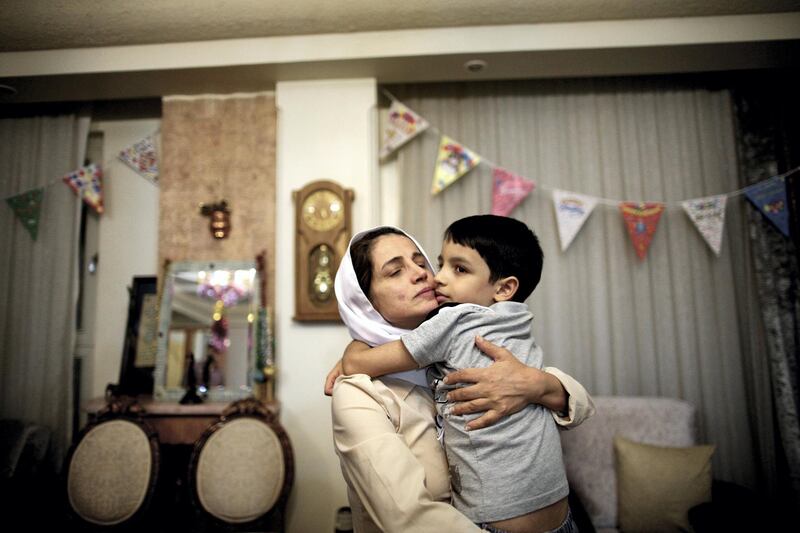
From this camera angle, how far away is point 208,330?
2848 mm

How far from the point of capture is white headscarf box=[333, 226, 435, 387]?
1380 millimetres

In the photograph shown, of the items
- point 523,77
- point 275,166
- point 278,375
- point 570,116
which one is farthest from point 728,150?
→ point 278,375

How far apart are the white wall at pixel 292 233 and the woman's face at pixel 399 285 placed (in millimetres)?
1502

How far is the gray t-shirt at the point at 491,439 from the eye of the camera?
1.14m

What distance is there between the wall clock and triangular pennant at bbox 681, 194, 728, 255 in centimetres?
202

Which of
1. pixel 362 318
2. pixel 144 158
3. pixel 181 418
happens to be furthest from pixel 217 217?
pixel 362 318

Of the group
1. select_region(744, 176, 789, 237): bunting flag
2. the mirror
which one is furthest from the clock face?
select_region(744, 176, 789, 237): bunting flag

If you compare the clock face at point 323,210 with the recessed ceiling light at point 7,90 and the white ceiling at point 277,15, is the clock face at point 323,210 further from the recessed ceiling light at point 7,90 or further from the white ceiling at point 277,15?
the recessed ceiling light at point 7,90

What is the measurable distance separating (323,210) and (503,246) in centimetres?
172

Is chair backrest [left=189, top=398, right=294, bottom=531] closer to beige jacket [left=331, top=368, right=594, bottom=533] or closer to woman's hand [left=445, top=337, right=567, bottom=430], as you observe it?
beige jacket [left=331, top=368, right=594, bottom=533]

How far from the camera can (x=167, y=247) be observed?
10.1 feet

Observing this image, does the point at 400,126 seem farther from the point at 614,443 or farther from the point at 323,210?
the point at 614,443

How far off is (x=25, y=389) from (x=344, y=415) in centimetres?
300

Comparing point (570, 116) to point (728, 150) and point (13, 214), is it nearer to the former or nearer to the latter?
point (728, 150)
